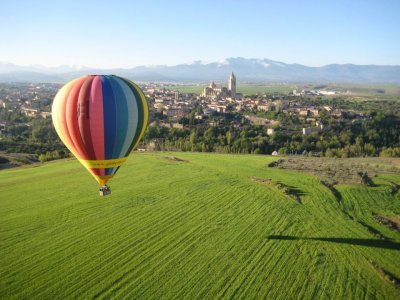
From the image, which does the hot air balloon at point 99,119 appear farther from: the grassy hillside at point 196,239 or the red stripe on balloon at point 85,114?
the grassy hillside at point 196,239

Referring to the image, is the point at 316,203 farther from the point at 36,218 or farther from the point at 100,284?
the point at 36,218

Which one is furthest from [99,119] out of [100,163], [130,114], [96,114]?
[100,163]

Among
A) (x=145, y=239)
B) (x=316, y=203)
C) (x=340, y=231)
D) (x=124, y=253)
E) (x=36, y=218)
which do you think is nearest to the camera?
(x=124, y=253)

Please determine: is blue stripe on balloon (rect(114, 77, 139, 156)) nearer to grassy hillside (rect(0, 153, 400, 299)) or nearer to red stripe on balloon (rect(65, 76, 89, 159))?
red stripe on balloon (rect(65, 76, 89, 159))

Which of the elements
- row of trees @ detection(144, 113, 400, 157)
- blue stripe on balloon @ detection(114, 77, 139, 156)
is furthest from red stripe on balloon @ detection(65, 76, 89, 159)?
row of trees @ detection(144, 113, 400, 157)

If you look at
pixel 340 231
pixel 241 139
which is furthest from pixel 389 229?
pixel 241 139

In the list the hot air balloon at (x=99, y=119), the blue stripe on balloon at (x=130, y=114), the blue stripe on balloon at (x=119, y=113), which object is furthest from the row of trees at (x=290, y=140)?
the blue stripe on balloon at (x=119, y=113)
